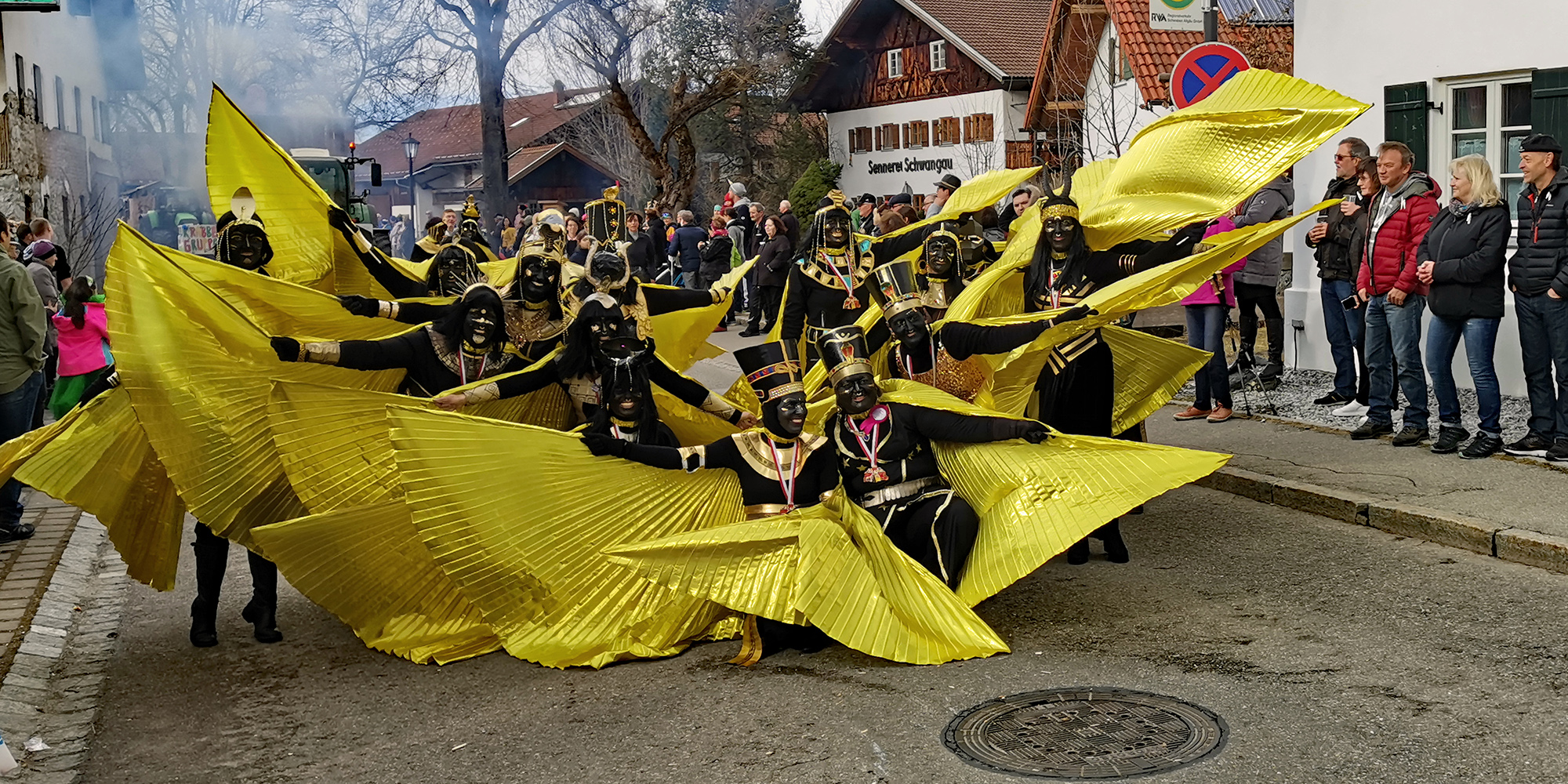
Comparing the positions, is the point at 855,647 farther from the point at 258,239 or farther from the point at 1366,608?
the point at 258,239

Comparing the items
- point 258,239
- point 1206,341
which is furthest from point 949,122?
point 258,239

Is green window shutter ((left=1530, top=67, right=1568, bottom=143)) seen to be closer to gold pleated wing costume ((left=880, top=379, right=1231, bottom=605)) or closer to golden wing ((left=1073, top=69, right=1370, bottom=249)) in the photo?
golden wing ((left=1073, top=69, right=1370, bottom=249))

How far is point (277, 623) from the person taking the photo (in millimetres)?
7617

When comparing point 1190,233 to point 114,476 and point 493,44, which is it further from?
point 493,44

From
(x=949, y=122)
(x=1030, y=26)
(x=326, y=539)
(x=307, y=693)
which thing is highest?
(x=1030, y=26)

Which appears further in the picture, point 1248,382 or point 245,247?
point 1248,382

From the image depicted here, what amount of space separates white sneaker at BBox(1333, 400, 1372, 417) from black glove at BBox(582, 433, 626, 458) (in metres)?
6.81

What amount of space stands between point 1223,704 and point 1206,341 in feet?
21.4

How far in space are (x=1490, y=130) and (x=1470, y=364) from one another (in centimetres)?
356

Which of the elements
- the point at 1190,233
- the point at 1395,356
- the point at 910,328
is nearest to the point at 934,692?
the point at 910,328

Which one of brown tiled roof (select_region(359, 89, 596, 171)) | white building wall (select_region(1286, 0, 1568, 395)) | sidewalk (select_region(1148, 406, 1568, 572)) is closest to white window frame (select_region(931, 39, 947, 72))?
brown tiled roof (select_region(359, 89, 596, 171))

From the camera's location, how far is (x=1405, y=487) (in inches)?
347

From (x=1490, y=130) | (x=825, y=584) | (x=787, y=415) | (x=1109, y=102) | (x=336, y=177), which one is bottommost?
(x=825, y=584)

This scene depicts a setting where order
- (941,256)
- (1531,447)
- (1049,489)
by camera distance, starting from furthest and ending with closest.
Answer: (1531,447), (941,256), (1049,489)
